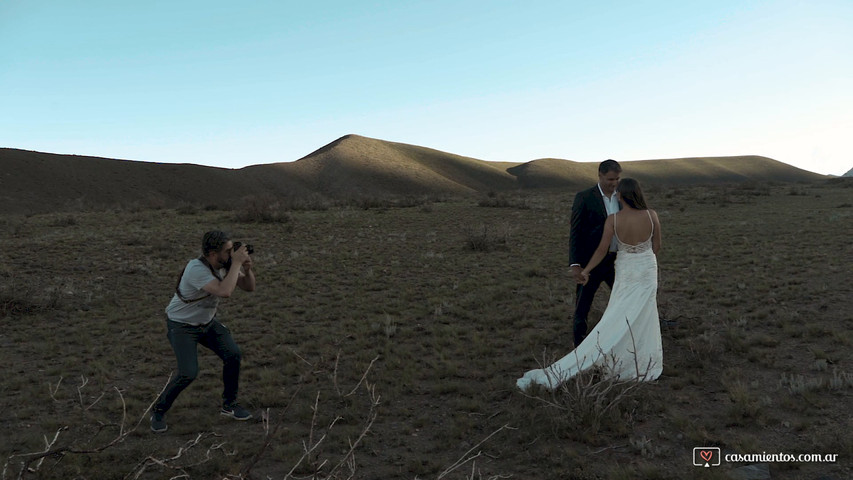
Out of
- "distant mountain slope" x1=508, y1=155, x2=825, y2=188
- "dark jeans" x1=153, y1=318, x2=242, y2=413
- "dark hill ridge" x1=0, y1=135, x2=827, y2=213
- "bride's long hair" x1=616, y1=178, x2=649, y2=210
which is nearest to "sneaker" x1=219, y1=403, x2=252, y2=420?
"dark jeans" x1=153, y1=318, x2=242, y2=413

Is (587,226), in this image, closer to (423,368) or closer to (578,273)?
(578,273)

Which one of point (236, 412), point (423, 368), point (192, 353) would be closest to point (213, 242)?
point (192, 353)

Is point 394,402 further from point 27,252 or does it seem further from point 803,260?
point 27,252

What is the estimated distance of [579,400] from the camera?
4211 mm

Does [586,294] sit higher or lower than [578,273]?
lower

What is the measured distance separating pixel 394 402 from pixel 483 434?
1.12m

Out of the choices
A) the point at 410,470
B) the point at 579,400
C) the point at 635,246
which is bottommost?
the point at 410,470

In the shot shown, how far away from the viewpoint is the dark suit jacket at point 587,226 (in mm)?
5320

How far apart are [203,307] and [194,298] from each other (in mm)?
118

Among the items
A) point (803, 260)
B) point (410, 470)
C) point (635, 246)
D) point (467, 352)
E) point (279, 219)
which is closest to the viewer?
point (410, 470)

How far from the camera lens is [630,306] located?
15.8ft

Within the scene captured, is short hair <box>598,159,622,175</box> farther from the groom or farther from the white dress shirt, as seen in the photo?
the white dress shirt

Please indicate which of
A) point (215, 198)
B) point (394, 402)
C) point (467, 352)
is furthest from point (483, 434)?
point (215, 198)

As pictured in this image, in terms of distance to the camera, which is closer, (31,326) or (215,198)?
(31,326)
